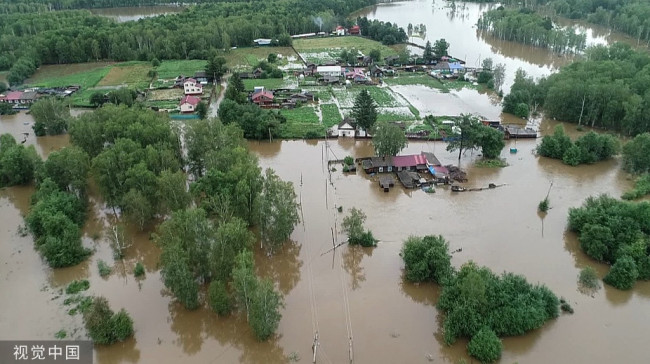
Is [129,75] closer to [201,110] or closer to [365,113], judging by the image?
[201,110]

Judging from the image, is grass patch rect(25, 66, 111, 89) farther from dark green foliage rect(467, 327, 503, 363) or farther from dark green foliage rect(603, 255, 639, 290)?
dark green foliage rect(603, 255, 639, 290)

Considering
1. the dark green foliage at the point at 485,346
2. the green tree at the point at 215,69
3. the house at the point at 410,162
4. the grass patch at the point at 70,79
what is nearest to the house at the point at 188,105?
the green tree at the point at 215,69

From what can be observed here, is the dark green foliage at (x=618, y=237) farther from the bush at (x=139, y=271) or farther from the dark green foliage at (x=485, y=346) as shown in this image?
the bush at (x=139, y=271)

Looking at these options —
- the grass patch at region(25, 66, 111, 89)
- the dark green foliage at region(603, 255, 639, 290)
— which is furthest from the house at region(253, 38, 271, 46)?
the dark green foliage at region(603, 255, 639, 290)

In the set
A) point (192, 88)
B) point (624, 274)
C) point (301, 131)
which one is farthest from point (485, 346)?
point (192, 88)

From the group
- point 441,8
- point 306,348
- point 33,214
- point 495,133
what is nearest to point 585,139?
point 495,133

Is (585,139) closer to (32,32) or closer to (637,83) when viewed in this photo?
(637,83)
